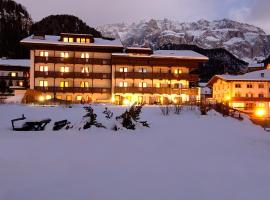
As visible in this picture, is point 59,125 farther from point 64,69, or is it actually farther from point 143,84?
point 143,84

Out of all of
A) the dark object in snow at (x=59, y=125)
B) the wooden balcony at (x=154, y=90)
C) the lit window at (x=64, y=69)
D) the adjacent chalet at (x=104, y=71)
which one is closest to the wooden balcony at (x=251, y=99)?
the adjacent chalet at (x=104, y=71)

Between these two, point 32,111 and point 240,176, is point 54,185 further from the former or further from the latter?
point 32,111

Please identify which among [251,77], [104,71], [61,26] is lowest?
[251,77]

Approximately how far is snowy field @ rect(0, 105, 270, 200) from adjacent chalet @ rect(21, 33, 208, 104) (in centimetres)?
3330

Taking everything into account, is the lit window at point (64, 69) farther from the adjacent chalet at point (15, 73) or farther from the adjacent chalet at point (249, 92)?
the adjacent chalet at point (249, 92)

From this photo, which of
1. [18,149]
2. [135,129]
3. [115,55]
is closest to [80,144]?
[18,149]

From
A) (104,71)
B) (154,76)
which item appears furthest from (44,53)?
(154,76)

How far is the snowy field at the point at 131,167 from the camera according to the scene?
647cm

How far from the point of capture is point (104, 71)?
5112 centimetres

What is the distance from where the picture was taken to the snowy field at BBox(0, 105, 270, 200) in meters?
6.47

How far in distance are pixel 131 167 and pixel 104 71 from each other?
43.2m

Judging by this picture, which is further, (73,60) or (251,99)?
(251,99)

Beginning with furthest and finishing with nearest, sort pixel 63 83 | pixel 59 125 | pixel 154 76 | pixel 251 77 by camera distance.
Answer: pixel 251 77 < pixel 154 76 < pixel 63 83 < pixel 59 125

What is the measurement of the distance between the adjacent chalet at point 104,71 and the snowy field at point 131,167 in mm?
33298
